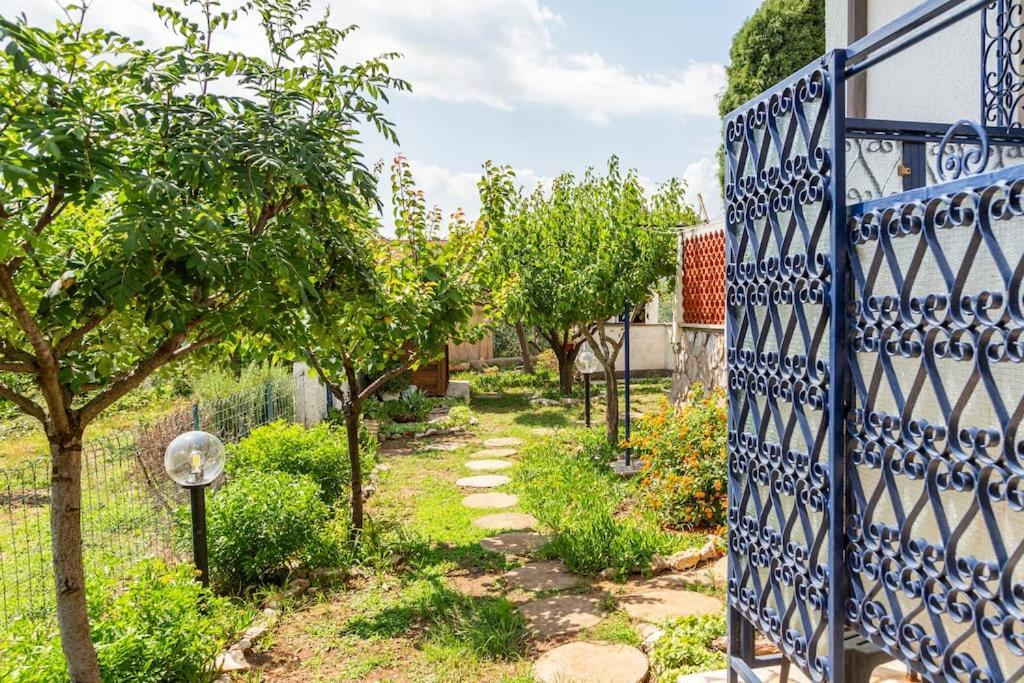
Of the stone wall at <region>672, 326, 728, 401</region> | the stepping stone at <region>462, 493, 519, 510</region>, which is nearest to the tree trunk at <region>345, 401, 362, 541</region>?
the stepping stone at <region>462, 493, 519, 510</region>

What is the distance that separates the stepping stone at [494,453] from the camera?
846 centimetres

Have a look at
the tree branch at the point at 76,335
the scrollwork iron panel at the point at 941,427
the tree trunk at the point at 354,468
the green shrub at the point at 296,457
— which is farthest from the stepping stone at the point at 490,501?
the scrollwork iron panel at the point at 941,427

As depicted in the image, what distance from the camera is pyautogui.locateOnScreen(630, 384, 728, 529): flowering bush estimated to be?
541 centimetres

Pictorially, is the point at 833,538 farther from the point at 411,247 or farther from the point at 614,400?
the point at 614,400

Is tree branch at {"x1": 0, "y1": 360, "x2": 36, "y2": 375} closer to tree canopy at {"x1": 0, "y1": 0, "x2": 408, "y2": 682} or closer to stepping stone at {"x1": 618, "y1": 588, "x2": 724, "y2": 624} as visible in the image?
tree canopy at {"x1": 0, "y1": 0, "x2": 408, "y2": 682}

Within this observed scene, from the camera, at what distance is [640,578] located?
14.9 ft

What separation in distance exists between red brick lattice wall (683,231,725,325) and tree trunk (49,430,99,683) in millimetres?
6405

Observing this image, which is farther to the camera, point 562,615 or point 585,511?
point 585,511

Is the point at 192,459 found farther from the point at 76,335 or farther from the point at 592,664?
the point at 592,664

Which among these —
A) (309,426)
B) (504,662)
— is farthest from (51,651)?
(309,426)

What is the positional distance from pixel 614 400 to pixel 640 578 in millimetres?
3608

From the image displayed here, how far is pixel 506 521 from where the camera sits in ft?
19.5

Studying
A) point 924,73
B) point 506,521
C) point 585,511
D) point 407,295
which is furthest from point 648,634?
point 924,73

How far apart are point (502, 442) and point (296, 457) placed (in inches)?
147
